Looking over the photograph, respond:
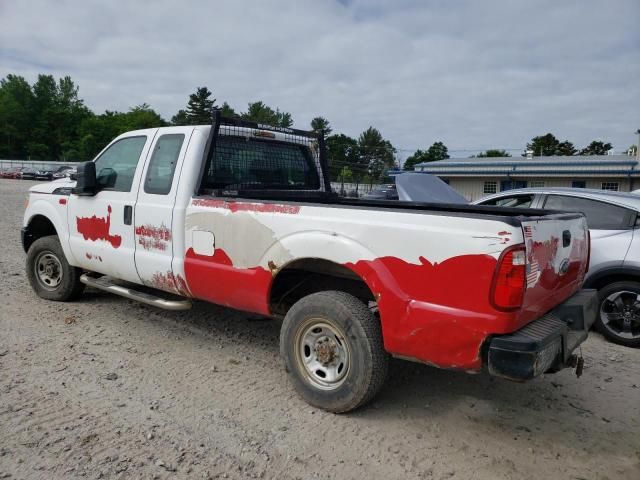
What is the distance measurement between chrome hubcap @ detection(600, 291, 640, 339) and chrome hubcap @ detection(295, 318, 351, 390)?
11.2 ft

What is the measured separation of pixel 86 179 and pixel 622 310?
5.60 m

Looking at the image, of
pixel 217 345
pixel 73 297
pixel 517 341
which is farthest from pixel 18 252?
pixel 517 341

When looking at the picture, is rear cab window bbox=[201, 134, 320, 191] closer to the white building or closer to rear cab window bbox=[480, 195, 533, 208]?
rear cab window bbox=[480, 195, 533, 208]

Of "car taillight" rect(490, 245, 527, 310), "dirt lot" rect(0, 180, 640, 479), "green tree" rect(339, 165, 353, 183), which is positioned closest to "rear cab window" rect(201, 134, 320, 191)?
"dirt lot" rect(0, 180, 640, 479)

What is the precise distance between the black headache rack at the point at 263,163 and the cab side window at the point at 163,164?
1.03 ft

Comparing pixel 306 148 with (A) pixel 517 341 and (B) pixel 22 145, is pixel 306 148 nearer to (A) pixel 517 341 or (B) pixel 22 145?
(A) pixel 517 341

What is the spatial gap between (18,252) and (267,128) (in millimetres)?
6211

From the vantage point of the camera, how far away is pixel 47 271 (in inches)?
232

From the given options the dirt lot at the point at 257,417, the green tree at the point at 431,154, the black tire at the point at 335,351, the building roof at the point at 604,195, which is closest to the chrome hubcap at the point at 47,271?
the dirt lot at the point at 257,417

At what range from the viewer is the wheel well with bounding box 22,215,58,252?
600cm

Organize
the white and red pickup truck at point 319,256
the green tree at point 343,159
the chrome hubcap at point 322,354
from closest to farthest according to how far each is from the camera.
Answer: the white and red pickup truck at point 319,256 < the chrome hubcap at point 322,354 < the green tree at point 343,159

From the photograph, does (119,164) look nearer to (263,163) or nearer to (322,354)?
(263,163)

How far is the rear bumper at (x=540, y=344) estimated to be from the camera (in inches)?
106

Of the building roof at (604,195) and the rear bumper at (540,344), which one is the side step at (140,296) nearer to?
the rear bumper at (540,344)
